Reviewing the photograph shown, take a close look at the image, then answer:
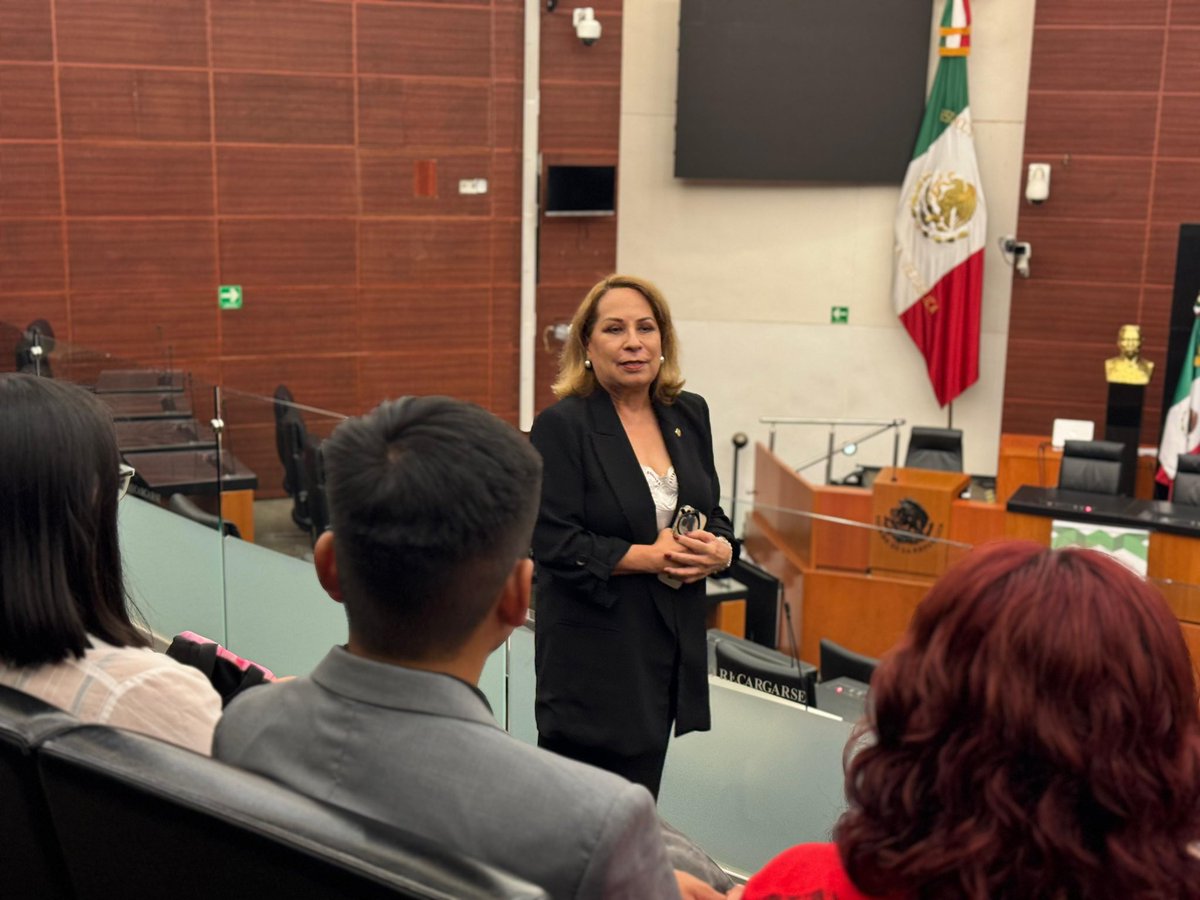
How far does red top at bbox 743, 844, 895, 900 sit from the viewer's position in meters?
1.22

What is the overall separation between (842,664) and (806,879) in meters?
3.21

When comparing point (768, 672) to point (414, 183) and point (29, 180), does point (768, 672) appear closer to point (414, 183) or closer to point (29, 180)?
point (414, 183)

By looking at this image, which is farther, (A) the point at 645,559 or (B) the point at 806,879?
(A) the point at 645,559

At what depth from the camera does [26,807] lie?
4.10 feet

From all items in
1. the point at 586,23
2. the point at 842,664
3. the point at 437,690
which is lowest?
the point at 842,664

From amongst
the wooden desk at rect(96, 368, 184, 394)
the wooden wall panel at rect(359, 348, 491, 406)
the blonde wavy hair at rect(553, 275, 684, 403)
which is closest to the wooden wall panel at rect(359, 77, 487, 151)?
the wooden wall panel at rect(359, 348, 491, 406)

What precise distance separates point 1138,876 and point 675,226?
31.8ft

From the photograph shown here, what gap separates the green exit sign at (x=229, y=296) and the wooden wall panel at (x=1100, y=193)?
575cm

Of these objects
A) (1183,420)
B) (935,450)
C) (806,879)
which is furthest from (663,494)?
(1183,420)

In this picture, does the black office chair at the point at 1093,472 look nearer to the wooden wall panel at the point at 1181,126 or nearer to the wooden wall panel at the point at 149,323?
the wooden wall panel at the point at 1181,126

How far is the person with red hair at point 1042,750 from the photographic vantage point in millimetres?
1089

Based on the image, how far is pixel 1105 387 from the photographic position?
10141mm

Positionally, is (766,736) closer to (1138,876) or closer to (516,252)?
(1138,876)

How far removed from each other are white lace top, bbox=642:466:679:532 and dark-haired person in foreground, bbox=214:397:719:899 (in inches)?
51.6
